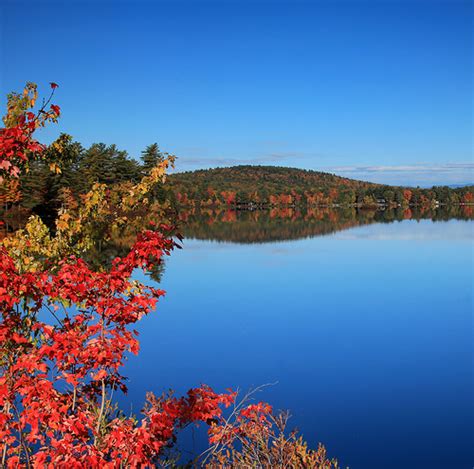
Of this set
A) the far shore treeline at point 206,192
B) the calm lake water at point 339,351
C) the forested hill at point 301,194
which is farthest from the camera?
the forested hill at point 301,194

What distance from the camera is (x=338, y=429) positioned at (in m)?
10.1

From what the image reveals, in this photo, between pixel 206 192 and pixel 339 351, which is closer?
pixel 339 351

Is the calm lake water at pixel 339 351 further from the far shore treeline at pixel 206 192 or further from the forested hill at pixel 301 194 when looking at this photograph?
the forested hill at pixel 301 194

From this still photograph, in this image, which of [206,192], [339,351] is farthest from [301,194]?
[339,351]

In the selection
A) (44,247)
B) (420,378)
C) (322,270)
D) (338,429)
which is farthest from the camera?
(322,270)

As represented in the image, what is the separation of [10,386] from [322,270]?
93.3 ft

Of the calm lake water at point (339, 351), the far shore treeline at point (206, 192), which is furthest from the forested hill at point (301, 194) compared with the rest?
the calm lake water at point (339, 351)

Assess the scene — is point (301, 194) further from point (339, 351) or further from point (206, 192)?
point (339, 351)

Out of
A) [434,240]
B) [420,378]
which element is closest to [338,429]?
[420,378]

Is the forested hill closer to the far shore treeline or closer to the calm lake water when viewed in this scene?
the far shore treeline

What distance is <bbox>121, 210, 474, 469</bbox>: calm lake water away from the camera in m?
10.0

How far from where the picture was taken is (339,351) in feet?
50.3

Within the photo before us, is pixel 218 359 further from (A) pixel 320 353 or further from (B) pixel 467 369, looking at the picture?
(B) pixel 467 369

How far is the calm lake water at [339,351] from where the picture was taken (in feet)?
32.8
